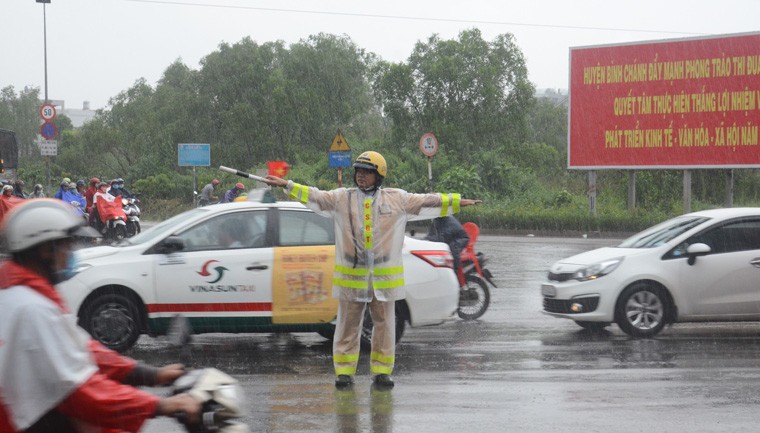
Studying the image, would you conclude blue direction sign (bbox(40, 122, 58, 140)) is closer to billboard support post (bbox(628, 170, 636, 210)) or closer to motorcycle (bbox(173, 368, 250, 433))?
billboard support post (bbox(628, 170, 636, 210))

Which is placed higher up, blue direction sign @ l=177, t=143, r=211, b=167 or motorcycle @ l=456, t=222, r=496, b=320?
blue direction sign @ l=177, t=143, r=211, b=167

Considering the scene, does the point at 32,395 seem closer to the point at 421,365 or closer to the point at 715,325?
the point at 421,365

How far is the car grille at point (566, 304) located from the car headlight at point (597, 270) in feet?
0.83

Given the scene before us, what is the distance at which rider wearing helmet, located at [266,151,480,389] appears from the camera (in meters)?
8.24

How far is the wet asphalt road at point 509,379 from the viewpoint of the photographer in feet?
23.8

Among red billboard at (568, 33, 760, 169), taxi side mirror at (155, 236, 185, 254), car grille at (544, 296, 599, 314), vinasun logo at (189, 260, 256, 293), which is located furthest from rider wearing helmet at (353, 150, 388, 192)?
red billboard at (568, 33, 760, 169)

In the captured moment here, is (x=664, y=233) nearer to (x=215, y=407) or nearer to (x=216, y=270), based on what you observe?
(x=216, y=270)

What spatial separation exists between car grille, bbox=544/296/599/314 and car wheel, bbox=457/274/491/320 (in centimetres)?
128

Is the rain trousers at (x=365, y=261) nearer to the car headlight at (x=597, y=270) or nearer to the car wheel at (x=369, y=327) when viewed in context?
the car wheel at (x=369, y=327)

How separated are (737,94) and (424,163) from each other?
15243mm

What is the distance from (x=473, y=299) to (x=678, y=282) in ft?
9.09

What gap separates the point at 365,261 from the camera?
27.1 feet

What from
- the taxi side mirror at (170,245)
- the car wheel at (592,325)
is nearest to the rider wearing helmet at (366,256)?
the taxi side mirror at (170,245)

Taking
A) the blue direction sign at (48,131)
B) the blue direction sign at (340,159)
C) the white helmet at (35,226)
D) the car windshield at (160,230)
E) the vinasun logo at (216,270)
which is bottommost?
the vinasun logo at (216,270)
